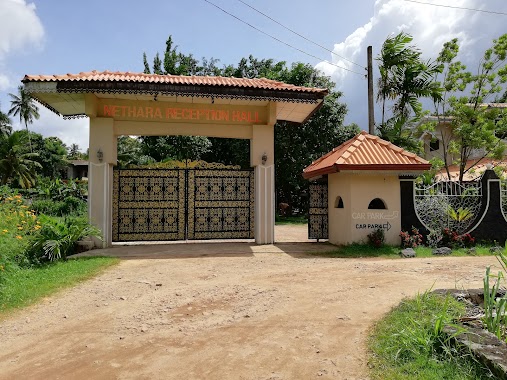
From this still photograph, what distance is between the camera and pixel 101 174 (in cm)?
1083

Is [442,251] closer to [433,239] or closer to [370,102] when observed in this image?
[433,239]

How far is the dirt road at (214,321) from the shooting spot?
3.69 m

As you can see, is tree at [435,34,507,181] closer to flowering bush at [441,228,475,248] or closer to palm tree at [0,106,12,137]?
flowering bush at [441,228,475,248]

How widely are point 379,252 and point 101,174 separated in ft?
25.0

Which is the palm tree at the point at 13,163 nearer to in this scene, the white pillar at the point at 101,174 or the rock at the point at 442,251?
the white pillar at the point at 101,174

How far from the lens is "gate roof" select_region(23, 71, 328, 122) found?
Result: 9.86 metres

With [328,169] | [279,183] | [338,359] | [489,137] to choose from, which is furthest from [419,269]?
[279,183]

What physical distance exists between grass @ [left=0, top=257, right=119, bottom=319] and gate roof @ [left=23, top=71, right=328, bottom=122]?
423 centimetres

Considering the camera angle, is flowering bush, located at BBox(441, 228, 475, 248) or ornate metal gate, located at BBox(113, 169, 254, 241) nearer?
flowering bush, located at BBox(441, 228, 475, 248)

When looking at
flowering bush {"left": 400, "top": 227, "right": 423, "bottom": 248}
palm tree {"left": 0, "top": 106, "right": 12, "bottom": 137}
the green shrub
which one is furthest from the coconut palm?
flowering bush {"left": 400, "top": 227, "right": 423, "bottom": 248}

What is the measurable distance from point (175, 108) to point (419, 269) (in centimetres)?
749

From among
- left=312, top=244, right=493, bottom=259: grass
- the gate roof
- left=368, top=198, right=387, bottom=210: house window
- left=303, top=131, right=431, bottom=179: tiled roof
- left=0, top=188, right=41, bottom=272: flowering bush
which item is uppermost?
the gate roof

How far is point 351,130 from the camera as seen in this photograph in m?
24.6

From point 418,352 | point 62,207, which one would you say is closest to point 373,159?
point 418,352
